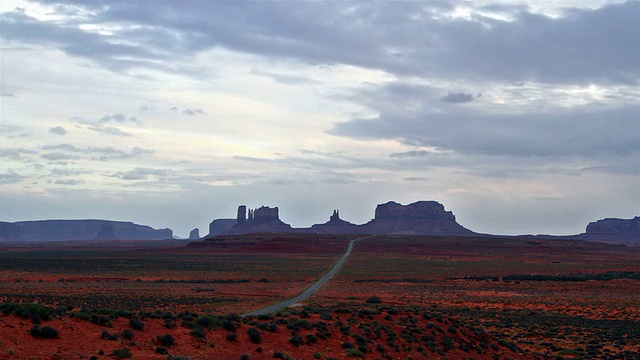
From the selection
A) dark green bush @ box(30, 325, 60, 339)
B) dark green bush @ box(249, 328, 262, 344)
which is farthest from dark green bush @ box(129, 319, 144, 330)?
dark green bush @ box(249, 328, 262, 344)

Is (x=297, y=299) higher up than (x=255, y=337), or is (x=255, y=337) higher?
(x=255, y=337)

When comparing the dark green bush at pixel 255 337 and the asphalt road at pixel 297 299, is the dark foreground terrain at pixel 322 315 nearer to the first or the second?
the dark green bush at pixel 255 337

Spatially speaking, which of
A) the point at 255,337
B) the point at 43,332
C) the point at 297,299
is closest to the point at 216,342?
the point at 255,337

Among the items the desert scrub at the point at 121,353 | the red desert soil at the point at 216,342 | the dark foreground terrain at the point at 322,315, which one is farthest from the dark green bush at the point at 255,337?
the desert scrub at the point at 121,353

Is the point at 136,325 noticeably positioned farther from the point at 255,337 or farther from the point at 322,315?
the point at 322,315

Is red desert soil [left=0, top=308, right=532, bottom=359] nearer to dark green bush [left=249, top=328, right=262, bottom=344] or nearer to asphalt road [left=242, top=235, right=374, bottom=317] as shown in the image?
dark green bush [left=249, top=328, right=262, bottom=344]

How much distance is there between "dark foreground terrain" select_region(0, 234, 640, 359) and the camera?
17.8m

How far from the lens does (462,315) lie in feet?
131

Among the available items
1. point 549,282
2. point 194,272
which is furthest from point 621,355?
point 194,272

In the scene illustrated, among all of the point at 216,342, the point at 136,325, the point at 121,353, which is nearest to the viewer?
the point at 121,353

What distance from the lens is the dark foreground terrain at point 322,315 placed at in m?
17.8

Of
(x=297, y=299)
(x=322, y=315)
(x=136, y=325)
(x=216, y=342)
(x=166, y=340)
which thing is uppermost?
(x=136, y=325)

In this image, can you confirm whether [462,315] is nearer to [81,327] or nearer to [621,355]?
[621,355]

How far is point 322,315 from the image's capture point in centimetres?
2573
